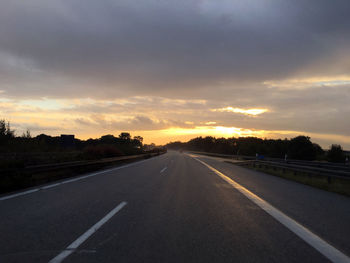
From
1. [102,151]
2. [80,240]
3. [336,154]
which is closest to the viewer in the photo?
[80,240]

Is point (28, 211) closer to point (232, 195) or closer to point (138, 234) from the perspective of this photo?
point (138, 234)

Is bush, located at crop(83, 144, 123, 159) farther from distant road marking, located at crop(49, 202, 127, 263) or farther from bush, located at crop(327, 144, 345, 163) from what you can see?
bush, located at crop(327, 144, 345, 163)

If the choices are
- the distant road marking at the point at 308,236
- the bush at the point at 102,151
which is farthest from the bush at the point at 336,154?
the distant road marking at the point at 308,236

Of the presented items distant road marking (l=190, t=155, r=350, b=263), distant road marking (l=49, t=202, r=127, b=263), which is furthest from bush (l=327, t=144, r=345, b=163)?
distant road marking (l=49, t=202, r=127, b=263)

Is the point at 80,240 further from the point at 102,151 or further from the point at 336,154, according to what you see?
the point at 336,154

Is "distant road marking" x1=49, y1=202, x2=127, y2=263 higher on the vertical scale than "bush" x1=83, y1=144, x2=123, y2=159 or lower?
lower

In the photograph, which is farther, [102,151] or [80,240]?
[102,151]

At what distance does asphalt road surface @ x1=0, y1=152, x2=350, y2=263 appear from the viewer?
3.76 metres

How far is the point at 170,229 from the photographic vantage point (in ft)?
16.1

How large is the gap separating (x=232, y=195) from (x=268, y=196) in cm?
118

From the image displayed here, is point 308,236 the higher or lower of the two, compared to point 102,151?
lower

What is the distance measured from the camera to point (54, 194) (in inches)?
330

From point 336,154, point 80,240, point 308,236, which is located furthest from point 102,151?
point 336,154

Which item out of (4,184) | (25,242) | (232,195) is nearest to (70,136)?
(4,184)
